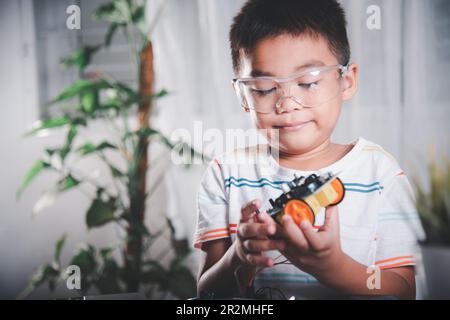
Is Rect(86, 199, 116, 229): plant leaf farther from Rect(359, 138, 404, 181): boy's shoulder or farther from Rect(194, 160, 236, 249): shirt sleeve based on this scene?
Rect(359, 138, 404, 181): boy's shoulder

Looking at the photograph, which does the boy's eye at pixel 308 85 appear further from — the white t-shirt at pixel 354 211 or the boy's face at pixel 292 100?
the white t-shirt at pixel 354 211

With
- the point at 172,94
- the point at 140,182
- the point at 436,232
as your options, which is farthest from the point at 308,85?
the point at 140,182

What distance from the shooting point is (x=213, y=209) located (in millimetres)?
851

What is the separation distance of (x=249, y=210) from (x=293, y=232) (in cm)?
9

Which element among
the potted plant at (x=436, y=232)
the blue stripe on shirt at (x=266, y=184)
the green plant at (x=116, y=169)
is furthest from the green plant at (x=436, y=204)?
the green plant at (x=116, y=169)

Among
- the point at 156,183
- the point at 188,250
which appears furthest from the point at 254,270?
the point at 156,183

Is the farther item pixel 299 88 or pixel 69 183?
pixel 69 183

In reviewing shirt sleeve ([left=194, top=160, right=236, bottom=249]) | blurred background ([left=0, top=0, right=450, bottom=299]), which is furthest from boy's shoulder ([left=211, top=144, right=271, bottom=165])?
blurred background ([left=0, top=0, right=450, bottom=299])

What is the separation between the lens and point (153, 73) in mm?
1247

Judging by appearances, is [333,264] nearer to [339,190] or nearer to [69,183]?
[339,190]

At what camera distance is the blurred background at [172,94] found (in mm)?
952

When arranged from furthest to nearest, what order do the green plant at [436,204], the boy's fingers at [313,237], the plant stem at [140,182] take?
the plant stem at [140,182] → the green plant at [436,204] → the boy's fingers at [313,237]

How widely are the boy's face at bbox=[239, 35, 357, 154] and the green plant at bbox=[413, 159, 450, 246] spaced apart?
23 centimetres
